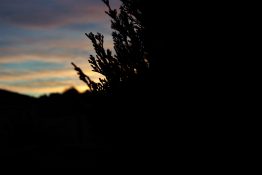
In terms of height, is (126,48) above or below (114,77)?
above

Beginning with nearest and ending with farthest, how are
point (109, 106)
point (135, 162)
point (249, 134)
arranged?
point (249, 134), point (135, 162), point (109, 106)

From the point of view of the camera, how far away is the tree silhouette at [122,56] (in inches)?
225

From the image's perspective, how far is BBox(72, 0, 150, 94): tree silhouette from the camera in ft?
18.8

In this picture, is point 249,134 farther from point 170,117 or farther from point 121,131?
point 121,131

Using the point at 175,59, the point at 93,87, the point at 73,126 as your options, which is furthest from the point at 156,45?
the point at 73,126

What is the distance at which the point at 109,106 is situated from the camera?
5535mm

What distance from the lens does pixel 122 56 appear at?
596cm

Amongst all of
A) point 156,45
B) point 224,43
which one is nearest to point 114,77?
point 156,45

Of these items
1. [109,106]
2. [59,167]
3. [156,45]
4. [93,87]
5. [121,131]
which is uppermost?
[156,45]

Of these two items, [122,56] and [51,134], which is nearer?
[122,56]

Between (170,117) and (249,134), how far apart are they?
3.30 feet

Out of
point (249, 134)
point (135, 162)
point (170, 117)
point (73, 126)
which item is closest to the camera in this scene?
point (249, 134)

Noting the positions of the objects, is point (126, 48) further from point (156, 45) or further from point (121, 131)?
point (121, 131)

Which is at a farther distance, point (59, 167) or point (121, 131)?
point (59, 167)
